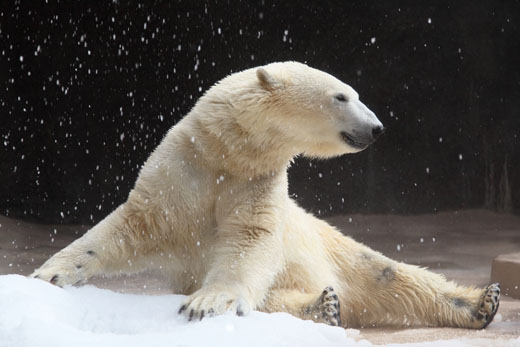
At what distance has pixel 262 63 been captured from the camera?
7402mm

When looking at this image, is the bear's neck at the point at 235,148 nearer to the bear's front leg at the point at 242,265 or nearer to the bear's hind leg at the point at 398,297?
the bear's front leg at the point at 242,265

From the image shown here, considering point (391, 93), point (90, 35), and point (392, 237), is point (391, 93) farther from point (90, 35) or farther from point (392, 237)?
point (90, 35)

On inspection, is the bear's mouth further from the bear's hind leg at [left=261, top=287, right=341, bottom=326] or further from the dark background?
the dark background

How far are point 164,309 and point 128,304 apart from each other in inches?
5.2

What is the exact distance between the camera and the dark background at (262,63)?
7000mm

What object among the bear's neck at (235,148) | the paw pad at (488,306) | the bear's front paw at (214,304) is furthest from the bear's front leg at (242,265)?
the paw pad at (488,306)

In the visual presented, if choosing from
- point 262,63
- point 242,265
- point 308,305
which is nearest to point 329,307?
point 308,305

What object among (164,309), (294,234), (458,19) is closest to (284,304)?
(294,234)

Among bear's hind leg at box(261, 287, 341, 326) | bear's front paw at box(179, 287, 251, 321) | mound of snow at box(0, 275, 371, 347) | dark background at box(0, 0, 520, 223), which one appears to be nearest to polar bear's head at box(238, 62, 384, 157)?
bear's hind leg at box(261, 287, 341, 326)

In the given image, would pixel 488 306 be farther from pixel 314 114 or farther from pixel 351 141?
pixel 314 114

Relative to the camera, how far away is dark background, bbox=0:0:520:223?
7000 millimetres

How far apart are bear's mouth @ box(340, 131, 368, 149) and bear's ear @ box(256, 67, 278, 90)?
0.37m

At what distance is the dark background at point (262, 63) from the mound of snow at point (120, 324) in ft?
15.3

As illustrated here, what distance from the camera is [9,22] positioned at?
6.85 metres
